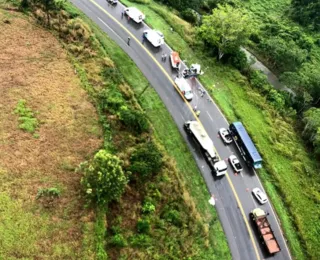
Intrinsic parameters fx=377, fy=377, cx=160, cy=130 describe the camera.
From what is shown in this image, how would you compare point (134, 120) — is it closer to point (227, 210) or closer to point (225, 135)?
point (225, 135)

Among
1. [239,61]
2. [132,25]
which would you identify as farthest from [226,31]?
[132,25]

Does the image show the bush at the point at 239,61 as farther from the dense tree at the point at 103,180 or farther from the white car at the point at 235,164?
the dense tree at the point at 103,180

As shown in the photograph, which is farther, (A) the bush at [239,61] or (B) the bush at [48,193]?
(A) the bush at [239,61]

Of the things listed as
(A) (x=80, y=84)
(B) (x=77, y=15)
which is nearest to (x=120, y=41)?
(B) (x=77, y=15)

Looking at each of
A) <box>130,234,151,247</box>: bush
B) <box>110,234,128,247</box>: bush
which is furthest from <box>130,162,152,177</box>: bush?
<box>110,234,128,247</box>: bush

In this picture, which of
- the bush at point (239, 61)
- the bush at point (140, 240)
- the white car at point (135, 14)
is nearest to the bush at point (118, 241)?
the bush at point (140, 240)

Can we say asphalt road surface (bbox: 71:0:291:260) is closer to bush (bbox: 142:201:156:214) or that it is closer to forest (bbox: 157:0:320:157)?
bush (bbox: 142:201:156:214)
